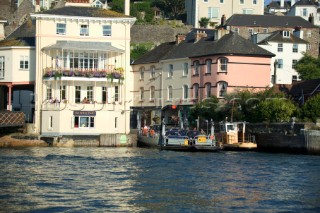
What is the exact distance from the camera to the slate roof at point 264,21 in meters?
135

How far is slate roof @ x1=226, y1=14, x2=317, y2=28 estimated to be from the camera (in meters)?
135

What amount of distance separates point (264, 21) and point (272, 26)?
2.02 m

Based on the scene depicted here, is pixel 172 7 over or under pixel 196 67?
over

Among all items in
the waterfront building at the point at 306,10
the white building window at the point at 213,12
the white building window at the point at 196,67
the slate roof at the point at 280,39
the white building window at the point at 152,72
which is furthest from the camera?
the waterfront building at the point at 306,10

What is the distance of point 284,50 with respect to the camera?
11956 centimetres

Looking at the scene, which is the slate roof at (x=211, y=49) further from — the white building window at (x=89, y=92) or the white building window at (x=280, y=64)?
the white building window at (x=89, y=92)

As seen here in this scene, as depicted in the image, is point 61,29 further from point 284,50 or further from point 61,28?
point 284,50

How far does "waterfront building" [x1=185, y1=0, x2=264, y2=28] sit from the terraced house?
54762 millimetres

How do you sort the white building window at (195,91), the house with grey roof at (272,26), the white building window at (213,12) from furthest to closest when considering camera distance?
1. the white building window at (213,12)
2. the house with grey roof at (272,26)
3. the white building window at (195,91)

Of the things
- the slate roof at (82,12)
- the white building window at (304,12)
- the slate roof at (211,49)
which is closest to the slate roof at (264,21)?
the white building window at (304,12)

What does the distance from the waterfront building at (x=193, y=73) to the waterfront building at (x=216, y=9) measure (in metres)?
34.3

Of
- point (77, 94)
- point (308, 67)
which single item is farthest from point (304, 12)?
point (77, 94)

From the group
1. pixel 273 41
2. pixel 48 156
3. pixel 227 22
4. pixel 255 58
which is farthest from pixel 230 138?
pixel 227 22

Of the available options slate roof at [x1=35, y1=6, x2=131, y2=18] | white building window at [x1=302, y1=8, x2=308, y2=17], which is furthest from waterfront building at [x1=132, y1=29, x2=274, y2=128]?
white building window at [x1=302, y1=8, x2=308, y2=17]
